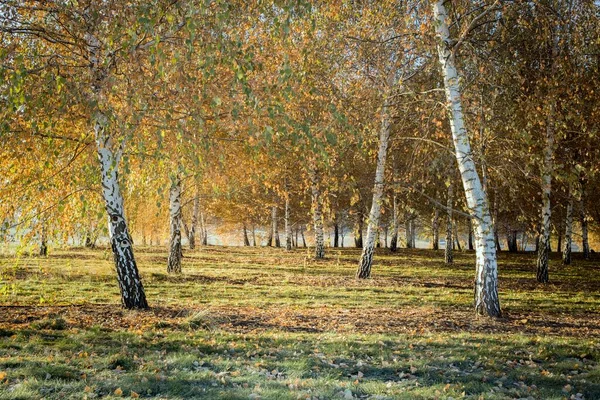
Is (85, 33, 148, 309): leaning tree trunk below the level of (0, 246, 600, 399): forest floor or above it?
above

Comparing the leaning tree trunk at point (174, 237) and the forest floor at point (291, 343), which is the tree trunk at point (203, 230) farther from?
the forest floor at point (291, 343)

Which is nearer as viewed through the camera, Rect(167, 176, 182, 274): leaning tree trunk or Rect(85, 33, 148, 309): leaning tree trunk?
Rect(85, 33, 148, 309): leaning tree trunk

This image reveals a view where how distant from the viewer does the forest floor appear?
6.46 metres

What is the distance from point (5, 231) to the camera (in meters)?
9.57

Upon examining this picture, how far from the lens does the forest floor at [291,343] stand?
6.46 meters

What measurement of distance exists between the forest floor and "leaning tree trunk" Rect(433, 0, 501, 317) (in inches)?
30.9

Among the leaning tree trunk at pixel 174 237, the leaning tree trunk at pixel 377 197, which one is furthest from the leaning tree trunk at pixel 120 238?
the leaning tree trunk at pixel 377 197

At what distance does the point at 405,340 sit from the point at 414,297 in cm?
618

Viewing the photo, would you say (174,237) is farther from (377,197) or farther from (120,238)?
(120,238)

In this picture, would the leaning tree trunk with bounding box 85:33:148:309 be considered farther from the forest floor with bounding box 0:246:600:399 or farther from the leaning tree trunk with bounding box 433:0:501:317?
the leaning tree trunk with bounding box 433:0:501:317

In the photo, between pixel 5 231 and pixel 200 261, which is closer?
pixel 5 231

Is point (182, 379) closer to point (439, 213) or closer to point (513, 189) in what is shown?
point (513, 189)

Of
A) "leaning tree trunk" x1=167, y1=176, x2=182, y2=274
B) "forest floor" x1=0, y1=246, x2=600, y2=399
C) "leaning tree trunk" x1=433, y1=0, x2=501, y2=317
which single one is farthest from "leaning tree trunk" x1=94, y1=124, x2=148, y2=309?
"leaning tree trunk" x1=167, y1=176, x2=182, y2=274

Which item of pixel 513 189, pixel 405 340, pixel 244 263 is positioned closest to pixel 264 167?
pixel 244 263
